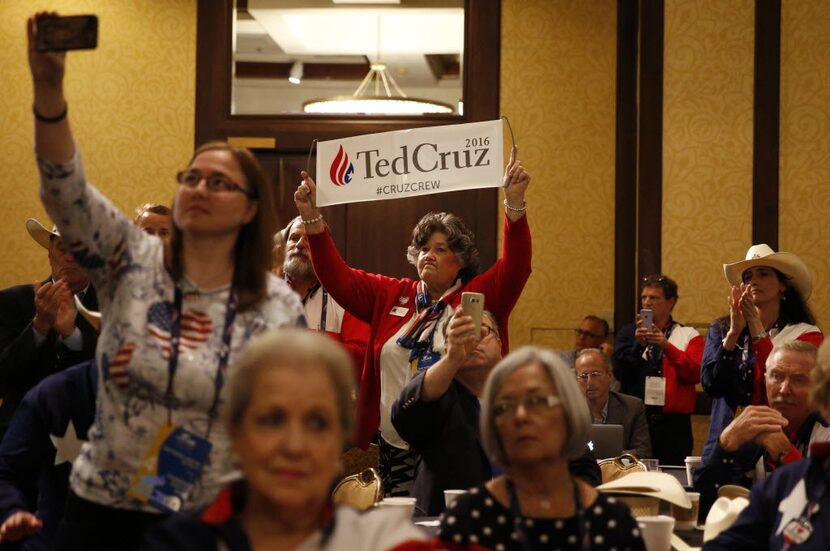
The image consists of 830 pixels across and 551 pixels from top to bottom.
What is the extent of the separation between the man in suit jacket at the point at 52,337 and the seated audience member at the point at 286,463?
2033 millimetres

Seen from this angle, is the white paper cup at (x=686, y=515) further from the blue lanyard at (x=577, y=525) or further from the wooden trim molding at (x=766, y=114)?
the wooden trim molding at (x=766, y=114)

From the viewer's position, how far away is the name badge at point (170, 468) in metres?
1.99

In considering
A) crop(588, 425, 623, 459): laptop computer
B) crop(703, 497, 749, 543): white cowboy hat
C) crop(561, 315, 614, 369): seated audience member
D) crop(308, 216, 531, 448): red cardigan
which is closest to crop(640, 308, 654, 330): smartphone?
crop(561, 315, 614, 369): seated audience member

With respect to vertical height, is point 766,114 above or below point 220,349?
above

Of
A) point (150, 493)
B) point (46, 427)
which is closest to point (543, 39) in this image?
point (46, 427)

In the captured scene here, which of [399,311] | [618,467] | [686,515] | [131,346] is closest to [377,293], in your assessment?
[399,311]

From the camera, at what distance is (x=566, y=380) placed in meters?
2.08

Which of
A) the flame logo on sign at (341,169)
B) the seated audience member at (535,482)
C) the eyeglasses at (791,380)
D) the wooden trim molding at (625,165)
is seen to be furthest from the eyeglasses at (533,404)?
the wooden trim molding at (625,165)

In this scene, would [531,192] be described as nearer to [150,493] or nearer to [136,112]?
[136,112]

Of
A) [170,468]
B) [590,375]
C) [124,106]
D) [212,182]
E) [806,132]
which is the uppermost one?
[124,106]

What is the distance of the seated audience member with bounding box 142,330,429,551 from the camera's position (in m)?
1.57

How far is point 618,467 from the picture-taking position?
343cm

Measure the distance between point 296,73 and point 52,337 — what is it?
14.0 feet

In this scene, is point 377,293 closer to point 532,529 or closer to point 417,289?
point 417,289
